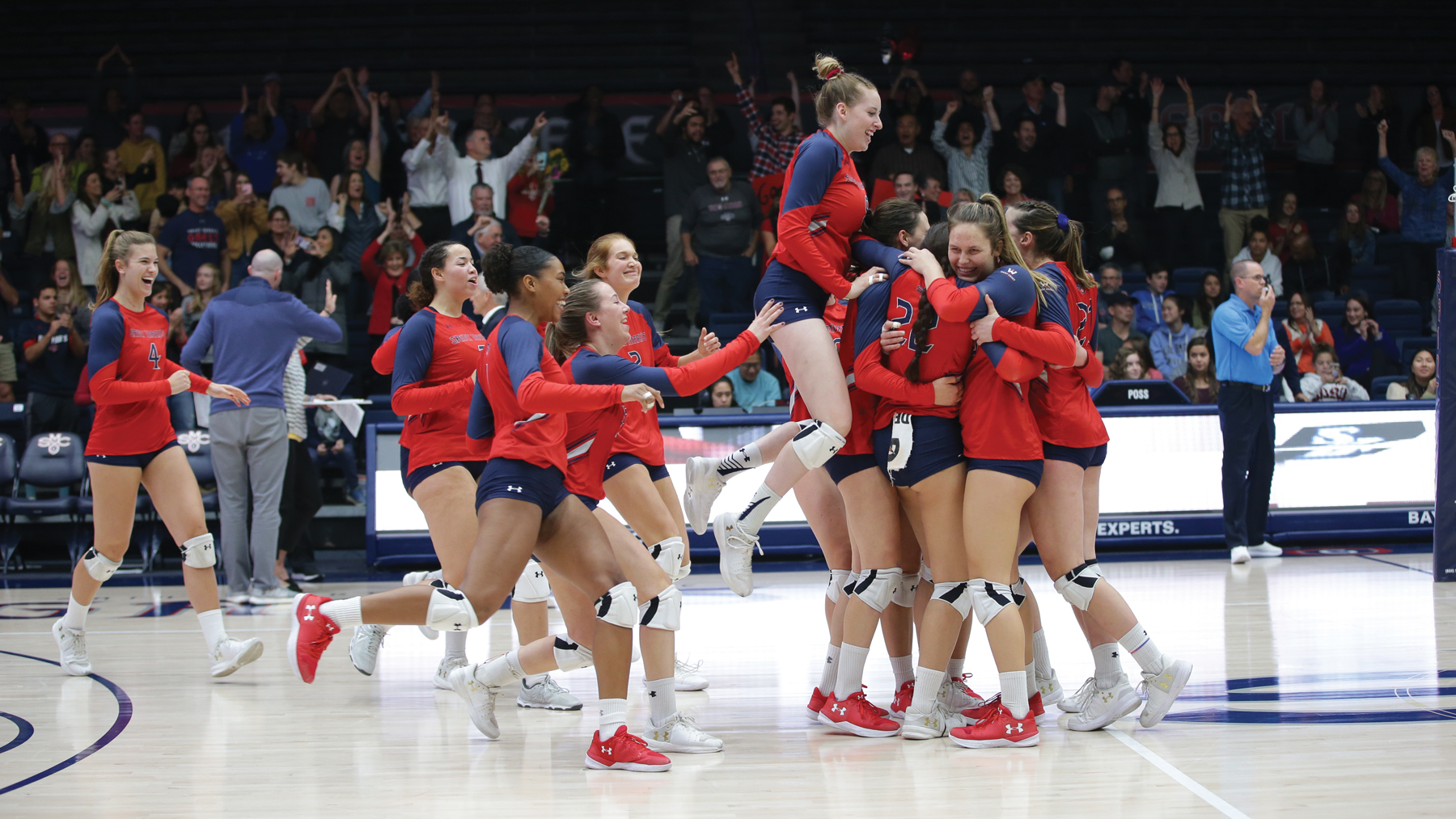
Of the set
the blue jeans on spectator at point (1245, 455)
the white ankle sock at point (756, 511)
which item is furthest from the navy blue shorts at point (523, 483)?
the blue jeans on spectator at point (1245, 455)

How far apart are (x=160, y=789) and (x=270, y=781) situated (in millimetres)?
342

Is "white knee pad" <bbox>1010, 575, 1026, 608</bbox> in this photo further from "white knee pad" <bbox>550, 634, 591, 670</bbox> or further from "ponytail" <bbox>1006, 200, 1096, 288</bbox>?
"white knee pad" <bbox>550, 634, 591, 670</bbox>

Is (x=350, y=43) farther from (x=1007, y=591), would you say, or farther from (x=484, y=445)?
(x=1007, y=591)

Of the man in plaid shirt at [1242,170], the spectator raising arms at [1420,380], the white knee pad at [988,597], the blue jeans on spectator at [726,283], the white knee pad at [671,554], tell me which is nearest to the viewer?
the white knee pad at [988,597]

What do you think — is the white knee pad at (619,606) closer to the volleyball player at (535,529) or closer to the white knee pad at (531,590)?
the volleyball player at (535,529)

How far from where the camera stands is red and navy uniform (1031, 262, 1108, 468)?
4.45m

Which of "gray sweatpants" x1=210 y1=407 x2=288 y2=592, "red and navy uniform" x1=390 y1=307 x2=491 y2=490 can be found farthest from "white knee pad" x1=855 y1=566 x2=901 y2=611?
"gray sweatpants" x1=210 y1=407 x2=288 y2=592

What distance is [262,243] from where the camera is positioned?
35.9ft

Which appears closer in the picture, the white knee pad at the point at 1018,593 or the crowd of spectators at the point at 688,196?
the white knee pad at the point at 1018,593

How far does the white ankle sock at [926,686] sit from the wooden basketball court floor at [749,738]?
0.16 metres

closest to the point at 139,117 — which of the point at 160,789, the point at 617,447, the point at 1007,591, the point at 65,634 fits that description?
the point at 65,634

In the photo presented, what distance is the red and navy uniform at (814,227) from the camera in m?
4.61

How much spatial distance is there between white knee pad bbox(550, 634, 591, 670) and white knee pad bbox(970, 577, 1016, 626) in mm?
1386

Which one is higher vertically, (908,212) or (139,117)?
(139,117)
